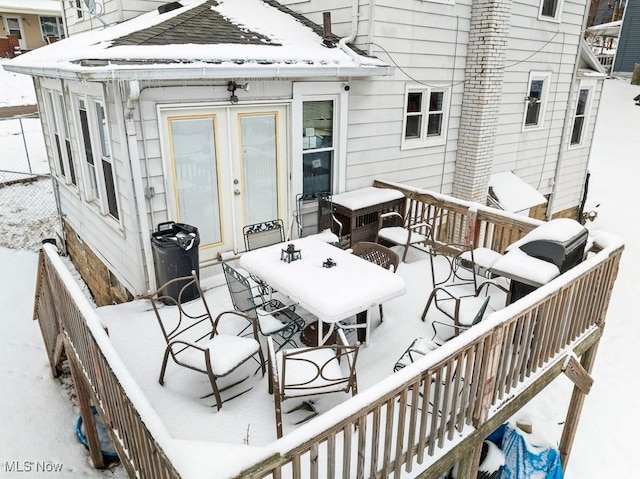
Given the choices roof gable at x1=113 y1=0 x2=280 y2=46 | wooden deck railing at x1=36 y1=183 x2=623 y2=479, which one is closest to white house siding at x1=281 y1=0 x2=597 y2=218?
roof gable at x1=113 y1=0 x2=280 y2=46

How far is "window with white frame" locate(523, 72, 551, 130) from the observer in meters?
9.07

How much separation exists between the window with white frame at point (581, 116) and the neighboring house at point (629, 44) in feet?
69.6

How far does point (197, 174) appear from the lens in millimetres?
5230

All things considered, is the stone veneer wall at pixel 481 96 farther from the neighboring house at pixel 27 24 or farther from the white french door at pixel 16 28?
the white french door at pixel 16 28

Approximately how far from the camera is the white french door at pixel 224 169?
504 centimetres

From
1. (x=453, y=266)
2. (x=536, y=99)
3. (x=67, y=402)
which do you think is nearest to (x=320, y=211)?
(x=453, y=266)

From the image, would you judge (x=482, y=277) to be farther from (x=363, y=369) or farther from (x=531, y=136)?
(x=531, y=136)

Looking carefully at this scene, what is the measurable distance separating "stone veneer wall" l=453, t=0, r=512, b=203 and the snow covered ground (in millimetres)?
3671

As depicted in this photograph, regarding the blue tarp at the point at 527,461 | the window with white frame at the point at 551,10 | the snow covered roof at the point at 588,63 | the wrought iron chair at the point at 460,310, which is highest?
the window with white frame at the point at 551,10

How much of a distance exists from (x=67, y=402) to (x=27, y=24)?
1080 inches

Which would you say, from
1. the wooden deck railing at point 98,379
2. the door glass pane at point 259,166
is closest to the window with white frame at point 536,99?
the door glass pane at point 259,166

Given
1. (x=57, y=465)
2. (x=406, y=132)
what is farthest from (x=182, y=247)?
(x=406, y=132)

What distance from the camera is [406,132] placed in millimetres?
7406

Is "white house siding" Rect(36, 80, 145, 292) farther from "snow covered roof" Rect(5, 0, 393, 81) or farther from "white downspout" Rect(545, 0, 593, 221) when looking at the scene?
"white downspout" Rect(545, 0, 593, 221)
